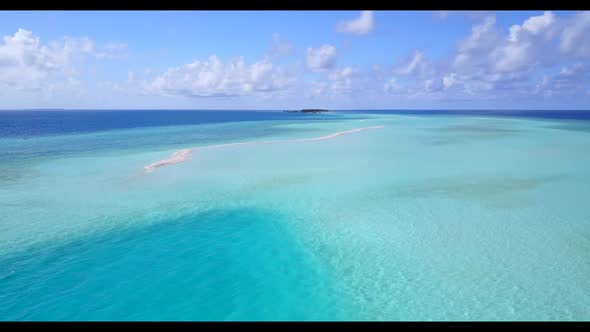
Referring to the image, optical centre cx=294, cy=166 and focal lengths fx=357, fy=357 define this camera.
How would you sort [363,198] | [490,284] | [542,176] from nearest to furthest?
[490,284], [363,198], [542,176]

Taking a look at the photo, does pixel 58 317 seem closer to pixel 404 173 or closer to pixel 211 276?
pixel 211 276

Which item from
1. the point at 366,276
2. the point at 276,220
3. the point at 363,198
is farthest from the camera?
the point at 363,198

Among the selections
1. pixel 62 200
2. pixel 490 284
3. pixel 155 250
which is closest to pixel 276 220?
pixel 155 250

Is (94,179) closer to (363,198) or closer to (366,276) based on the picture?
(363,198)

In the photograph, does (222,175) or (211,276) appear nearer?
(211,276)
